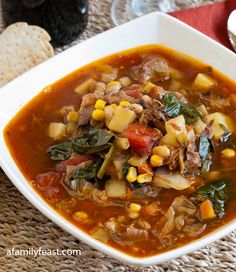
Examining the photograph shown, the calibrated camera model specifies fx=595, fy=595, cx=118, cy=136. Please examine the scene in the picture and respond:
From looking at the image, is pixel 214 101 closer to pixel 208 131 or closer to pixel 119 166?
pixel 208 131

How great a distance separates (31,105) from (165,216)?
1227 mm

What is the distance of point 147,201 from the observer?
10.7 feet

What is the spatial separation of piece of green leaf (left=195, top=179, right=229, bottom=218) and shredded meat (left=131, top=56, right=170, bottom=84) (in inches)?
37.6

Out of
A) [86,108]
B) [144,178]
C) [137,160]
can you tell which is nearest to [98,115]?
[86,108]

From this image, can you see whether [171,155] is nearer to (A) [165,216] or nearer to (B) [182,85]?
(A) [165,216]

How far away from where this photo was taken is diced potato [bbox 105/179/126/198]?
129 inches

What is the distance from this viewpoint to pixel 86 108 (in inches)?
144

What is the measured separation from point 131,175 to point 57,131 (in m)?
0.67

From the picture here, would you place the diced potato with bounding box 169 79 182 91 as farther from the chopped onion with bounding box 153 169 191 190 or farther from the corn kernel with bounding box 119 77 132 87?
the chopped onion with bounding box 153 169 191 190

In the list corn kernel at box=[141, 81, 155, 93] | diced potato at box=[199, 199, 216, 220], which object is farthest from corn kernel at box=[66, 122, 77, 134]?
diced potato at box=[199, 199, 216, 220]

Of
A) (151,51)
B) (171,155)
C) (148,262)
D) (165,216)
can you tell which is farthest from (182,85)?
(148,262)

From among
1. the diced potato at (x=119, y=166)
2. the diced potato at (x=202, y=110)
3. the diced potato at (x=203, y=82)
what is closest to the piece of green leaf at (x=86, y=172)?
the diced potato at (x=119, y=166)

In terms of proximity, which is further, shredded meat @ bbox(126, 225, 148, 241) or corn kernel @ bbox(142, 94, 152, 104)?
corn kernel @ bbox(142, 94, 152, 104)

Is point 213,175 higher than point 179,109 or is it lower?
lower
